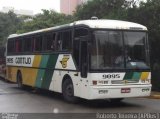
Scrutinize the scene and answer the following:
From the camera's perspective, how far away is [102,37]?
1471 cm

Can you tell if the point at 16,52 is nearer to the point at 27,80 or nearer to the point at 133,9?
the point at 27,80

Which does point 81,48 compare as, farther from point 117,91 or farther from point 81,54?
point 117,91

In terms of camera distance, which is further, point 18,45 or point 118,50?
point 18,45

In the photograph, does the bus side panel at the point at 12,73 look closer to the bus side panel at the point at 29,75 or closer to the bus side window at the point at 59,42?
the bus side panel at the point at 29,75

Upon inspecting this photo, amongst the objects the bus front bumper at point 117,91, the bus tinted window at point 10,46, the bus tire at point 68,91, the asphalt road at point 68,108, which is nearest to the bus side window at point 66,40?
the bus tire at point 68,91

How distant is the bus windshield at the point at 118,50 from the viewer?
1452 cm

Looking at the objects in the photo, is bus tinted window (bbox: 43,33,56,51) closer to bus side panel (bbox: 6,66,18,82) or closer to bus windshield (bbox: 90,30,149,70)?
bus windshield (bbox: 90,30,149,70)

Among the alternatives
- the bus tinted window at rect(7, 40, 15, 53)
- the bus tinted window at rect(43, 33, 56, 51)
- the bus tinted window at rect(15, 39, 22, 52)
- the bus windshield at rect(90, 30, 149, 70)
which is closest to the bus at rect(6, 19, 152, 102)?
the bus windshield at rect(90, 30, 149, 70)

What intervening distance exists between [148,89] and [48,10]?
32796 mm

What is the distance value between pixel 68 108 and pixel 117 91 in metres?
1.73

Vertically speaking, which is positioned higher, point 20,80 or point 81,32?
point 81,32

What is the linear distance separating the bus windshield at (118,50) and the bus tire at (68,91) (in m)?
2.02

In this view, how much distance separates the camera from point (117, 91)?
1458 cm

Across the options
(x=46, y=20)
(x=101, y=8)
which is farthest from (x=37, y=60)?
(x=46, y=20)
